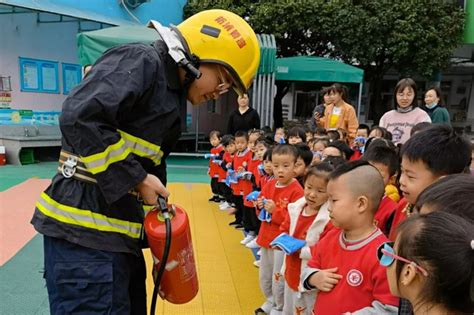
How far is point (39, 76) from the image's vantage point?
365 inches

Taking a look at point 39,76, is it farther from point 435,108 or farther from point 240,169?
point 435,108

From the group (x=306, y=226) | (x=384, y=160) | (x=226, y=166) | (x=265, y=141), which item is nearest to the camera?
(x=306, y=226)

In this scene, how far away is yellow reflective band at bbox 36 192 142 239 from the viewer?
1497 mm

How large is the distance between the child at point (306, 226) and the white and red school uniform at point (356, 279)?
32cm

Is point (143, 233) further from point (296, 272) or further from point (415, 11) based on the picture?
point (415, 11)

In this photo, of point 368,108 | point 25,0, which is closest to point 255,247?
point 25,0

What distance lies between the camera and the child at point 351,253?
5.41 ft

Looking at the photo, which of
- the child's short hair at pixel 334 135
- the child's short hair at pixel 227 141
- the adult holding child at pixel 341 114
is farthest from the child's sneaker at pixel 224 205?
the child's short hair at pixel 334 135

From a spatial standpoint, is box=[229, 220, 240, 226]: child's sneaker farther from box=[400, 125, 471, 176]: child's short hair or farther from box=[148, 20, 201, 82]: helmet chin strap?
box=[148, 20, 201, 82]: helmet chin strap

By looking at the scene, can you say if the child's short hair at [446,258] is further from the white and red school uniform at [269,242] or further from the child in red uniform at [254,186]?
the child in red uniform at [254,186]

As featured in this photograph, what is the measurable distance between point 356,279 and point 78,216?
1130 millimetres

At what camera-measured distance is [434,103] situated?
5.39 meters

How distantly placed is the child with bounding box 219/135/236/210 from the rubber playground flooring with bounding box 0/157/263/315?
217 millimetres

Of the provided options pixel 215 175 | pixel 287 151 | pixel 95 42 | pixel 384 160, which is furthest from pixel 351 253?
pixel 95 42
